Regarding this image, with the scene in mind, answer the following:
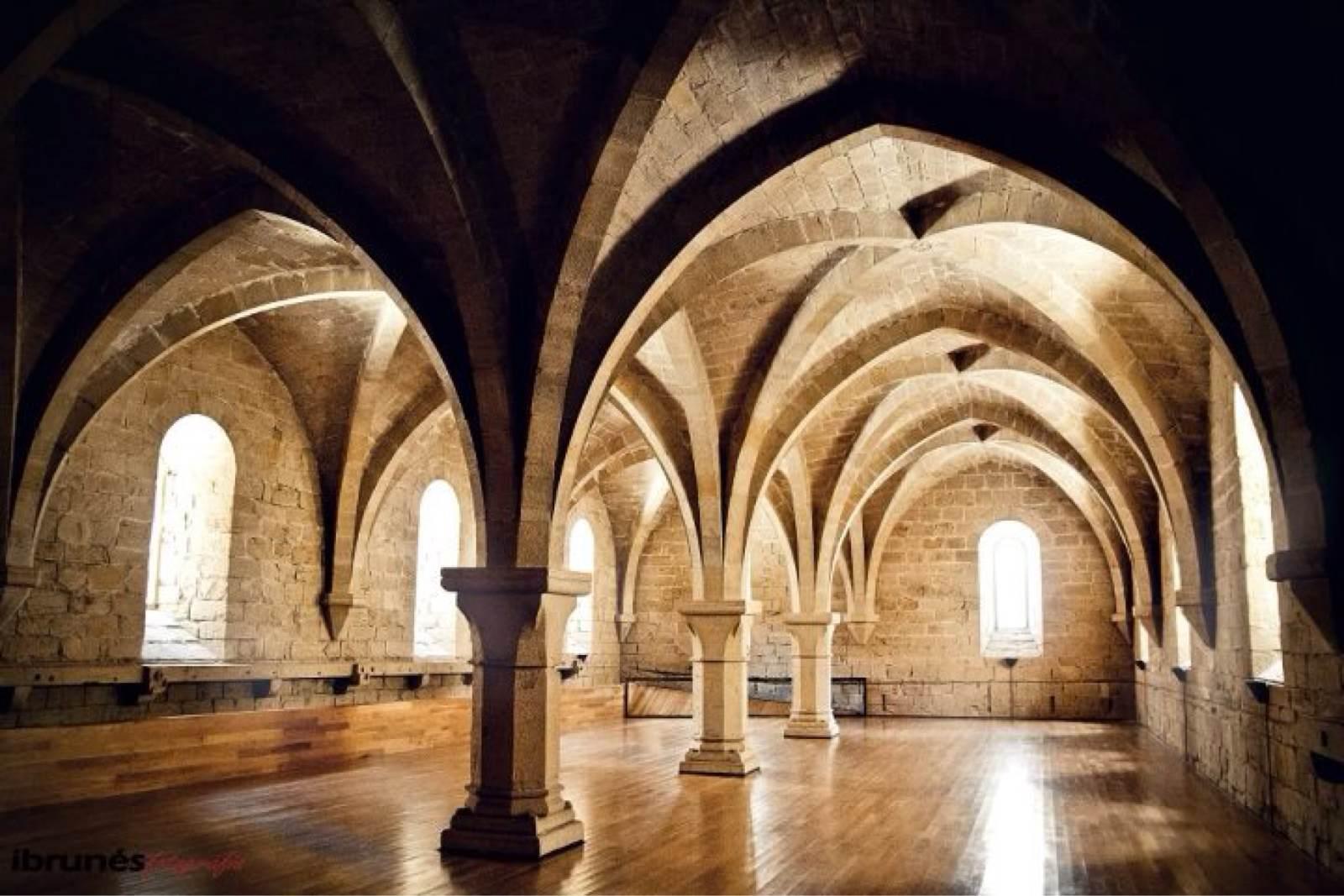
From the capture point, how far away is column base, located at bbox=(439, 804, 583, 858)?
565cm

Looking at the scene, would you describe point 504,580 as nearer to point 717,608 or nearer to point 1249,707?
point 717,608

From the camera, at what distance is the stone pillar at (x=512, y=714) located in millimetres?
5754

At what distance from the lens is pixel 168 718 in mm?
8281

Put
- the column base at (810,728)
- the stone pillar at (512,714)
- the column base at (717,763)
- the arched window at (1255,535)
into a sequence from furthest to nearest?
the column base at (810,728) → the column base at (717,763) → the arched window at (1255,535) → the stone pillar at (512,714)

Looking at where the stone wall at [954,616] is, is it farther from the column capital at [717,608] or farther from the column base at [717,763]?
the column base at [717,763]

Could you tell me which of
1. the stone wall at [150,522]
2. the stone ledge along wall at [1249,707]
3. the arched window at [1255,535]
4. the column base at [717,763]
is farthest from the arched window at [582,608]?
the arched window at [1255,535]

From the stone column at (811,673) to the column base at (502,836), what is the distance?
24.3ft

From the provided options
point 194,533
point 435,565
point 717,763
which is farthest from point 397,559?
point 717,763

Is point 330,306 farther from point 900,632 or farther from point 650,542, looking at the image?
point 900,632

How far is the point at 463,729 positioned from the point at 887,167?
26.0 feet

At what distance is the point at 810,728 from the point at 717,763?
3.90m

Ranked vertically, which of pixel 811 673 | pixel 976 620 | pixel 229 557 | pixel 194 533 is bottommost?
pixel 811 673

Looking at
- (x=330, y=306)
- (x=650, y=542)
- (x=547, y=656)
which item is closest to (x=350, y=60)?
(x=547, y=656)

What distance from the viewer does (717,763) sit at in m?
9.24
